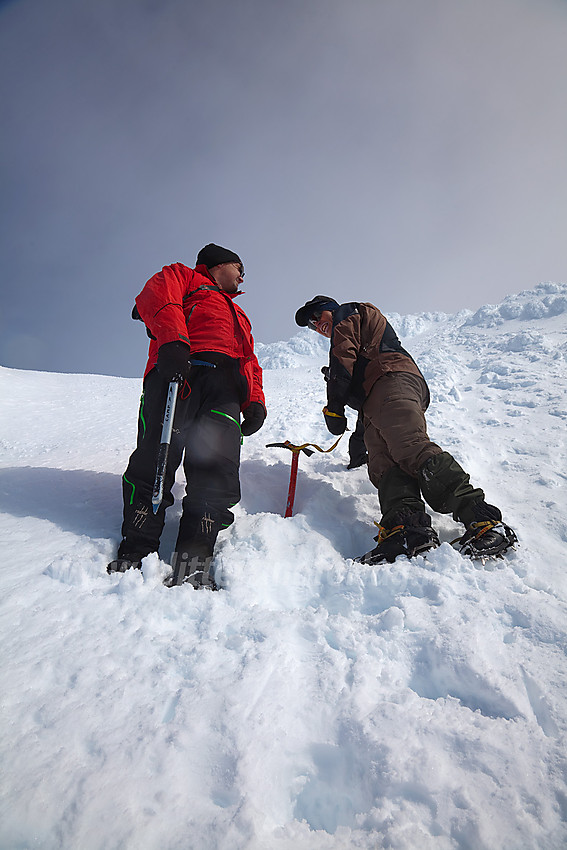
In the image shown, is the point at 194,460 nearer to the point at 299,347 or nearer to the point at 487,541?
the point at 487,541

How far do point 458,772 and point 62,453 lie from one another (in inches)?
157

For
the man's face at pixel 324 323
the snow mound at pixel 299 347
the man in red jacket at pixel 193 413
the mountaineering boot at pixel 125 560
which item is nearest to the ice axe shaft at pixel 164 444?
the man in red jacket at pixel 193 413

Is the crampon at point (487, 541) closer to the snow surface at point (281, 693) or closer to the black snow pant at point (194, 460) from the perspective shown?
the snow surface at point (281, 693)

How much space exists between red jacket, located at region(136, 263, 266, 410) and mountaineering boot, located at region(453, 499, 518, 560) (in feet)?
5.27

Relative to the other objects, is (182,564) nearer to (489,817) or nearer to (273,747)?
(273,747)

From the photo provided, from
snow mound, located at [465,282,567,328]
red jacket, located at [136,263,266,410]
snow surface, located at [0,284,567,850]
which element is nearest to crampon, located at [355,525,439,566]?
snow surface, located at [0,284,567,850]

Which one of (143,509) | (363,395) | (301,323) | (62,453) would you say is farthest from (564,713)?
(62,453)

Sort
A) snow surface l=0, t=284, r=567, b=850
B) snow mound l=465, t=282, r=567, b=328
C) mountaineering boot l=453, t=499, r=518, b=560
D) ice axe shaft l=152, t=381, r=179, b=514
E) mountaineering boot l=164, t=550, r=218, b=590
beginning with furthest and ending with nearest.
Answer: snow mound l=465, t=282, r=567, b=328, ice axe shaft l=152, t=381, r=179, b=514, mountaineering boot l=453, t=499, r=518, b=560, mountaineering boot l=164, t=550, r=218, b=590, snow surface l=0, t=284, r=567, b=850

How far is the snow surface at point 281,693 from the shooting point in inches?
34.2

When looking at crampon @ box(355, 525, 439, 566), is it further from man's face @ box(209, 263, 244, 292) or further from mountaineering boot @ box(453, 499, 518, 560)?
man's face @ box(209, 263, 244, 292)

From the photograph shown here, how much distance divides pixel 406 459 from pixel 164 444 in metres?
1.52

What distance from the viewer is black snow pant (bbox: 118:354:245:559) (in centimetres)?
211

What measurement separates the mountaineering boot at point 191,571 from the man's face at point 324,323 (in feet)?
7.71

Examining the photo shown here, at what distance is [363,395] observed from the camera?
3111mm
